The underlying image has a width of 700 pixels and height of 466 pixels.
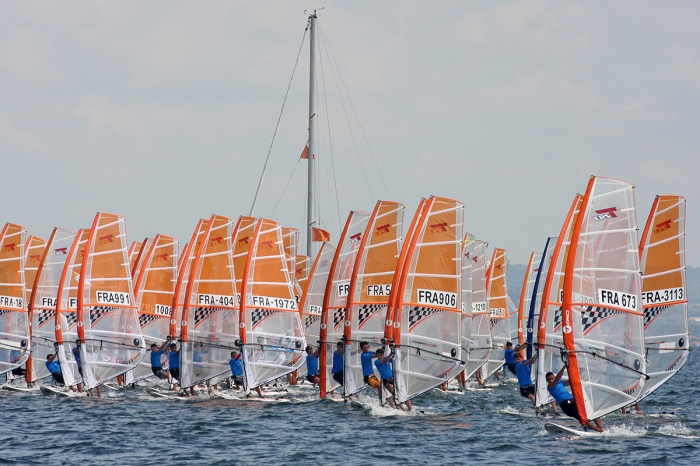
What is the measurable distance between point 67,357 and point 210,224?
5.05 metres

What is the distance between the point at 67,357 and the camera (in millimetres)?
24438

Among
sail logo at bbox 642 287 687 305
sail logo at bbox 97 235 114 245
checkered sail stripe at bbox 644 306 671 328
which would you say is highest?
sail logo at bbox 97 235 114 245

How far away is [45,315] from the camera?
2828cm

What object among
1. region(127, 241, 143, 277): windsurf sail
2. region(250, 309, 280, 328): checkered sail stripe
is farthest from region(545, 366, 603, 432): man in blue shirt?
region(127, 241, 143, 277): windsurf sail

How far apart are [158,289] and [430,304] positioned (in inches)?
455

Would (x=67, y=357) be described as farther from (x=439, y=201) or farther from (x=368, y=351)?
(x=439, y=201)

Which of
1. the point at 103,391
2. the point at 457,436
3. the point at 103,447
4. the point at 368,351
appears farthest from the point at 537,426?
the point at 103,391

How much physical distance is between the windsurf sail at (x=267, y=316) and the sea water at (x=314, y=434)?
3.06 ft

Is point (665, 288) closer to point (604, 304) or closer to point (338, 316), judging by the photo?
point (604, 304)

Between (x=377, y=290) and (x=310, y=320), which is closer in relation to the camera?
(x=377, y=290)

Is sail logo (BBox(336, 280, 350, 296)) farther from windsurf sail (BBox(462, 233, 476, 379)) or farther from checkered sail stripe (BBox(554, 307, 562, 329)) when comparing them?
checkered sail stripe (BBox(554, 307, 562, 329))

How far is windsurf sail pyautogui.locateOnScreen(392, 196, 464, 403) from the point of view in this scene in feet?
65.1

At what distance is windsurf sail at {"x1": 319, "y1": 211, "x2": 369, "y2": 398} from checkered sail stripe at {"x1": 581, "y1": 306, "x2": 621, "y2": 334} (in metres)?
8.31

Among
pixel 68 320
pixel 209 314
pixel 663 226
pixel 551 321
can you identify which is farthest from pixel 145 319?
pixel 663 226
